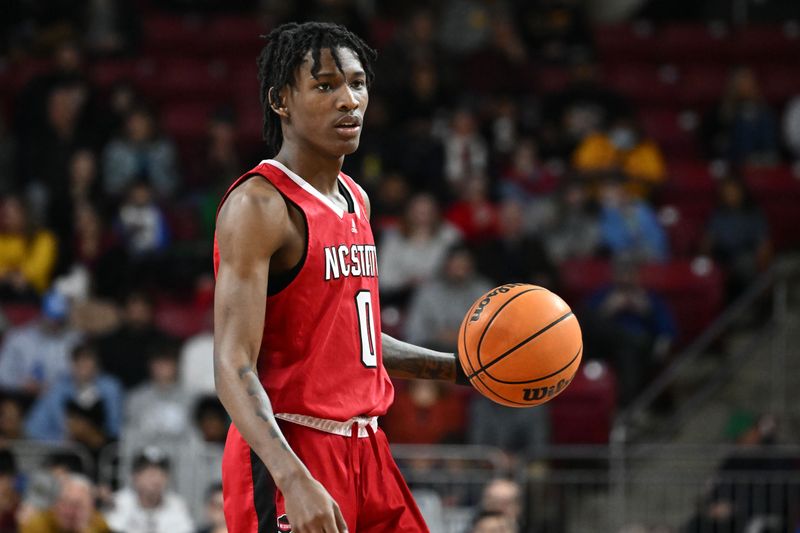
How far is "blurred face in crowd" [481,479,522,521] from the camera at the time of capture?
8.03 metres

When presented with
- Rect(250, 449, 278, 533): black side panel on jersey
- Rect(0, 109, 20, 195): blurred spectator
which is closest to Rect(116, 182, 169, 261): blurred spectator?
Rect(0, 109, 20, 195): blurred spectator

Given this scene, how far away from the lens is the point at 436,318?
10.5 m

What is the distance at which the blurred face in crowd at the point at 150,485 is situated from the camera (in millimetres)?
8641

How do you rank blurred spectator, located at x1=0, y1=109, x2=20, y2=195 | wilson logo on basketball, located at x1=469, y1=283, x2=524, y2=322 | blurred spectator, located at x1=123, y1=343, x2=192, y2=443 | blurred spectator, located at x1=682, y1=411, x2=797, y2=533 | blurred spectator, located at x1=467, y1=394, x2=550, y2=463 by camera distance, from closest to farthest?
wilson logo on basketball, located at x1=469, y1=283, x2=524, y2=322
blurred spectator, located at x1=682, y1=411, x2=797, y2=533
blurred spectator, located at x1=467, y1=394, x2=550, y2=463
blurred spectator, located at x1=123, y1=343, x2=192, y2=443
blurred spectator, located at x1=0, y1=109, x2=20, y2=195

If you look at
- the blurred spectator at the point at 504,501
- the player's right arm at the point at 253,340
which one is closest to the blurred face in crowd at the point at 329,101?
the player's right arm at the point at 253,340

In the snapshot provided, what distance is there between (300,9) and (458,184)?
11.3 feet

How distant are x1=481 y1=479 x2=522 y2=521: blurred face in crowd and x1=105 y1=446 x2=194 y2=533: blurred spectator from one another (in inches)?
77.2

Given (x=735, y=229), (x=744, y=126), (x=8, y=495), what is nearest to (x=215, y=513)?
(x=8, y=495)

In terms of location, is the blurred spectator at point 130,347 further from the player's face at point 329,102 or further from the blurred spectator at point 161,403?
the player's face at point 329,102

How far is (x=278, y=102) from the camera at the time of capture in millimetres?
4156

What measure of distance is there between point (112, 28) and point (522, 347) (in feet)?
39.1

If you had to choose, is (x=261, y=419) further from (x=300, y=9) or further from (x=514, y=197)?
(x=300, y=9)

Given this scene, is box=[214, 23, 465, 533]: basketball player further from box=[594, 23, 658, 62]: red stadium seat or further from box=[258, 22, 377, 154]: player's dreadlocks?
box=[594, 23, 658, 62]: red stadium seat

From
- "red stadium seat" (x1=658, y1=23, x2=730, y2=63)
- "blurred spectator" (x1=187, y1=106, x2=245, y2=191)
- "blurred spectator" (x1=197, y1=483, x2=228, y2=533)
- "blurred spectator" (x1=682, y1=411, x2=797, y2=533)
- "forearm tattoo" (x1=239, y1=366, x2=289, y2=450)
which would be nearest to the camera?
"forearm tattoo" (x1=239, y1=366, x2=289, y2=450)
